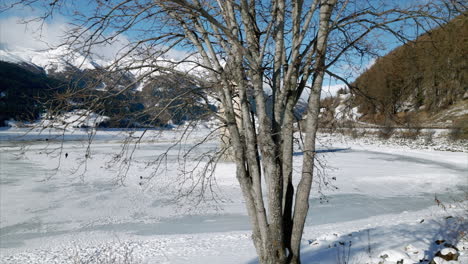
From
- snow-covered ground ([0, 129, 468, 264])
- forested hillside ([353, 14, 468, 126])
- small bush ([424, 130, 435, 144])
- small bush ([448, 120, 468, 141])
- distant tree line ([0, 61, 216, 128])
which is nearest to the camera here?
distant tree line ([0, 61, 216, 128])

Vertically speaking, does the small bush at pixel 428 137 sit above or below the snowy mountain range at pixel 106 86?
below

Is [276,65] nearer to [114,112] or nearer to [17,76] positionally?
[114,112]

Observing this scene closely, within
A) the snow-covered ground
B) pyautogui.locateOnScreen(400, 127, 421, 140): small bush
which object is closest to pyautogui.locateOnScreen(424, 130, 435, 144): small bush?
the snow-covered ground

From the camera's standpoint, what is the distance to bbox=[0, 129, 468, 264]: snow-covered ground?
204 inches

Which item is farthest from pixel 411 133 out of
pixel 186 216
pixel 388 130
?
pixel 186 216

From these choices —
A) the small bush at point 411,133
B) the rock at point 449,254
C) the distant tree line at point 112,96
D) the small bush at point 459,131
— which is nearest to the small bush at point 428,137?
the small bush at point 459,131

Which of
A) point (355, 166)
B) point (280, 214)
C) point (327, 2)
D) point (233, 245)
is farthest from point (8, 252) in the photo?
point (355, 166)

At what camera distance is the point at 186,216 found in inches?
346

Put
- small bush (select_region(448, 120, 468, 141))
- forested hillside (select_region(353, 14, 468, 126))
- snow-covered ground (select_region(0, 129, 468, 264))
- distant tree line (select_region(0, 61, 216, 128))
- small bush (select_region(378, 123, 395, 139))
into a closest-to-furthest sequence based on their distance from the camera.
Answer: distant tree line (select_region(0, 61, 216, 128))
forested hillside (select_region(353, 14, 468, 126))
small bush (select_region(378, 123, 395, 139))
snow-covered ground (select_region(0, 129, 468, 264))
small bush (select_region(448, 120, 468, 141))

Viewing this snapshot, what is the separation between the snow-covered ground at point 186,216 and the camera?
5176mm

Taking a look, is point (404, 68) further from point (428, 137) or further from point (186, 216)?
point (428, 137)

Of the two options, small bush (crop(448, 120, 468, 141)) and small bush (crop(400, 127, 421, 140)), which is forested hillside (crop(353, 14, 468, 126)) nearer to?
small bush (crop(400, 127, 421, 140))

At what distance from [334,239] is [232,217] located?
3.24 m

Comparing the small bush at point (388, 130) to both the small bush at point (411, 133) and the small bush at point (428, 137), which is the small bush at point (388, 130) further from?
the small bush at point (428, 137)
